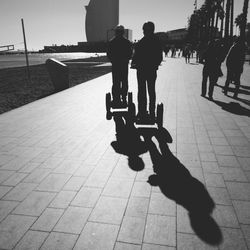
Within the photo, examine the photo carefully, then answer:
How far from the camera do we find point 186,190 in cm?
367

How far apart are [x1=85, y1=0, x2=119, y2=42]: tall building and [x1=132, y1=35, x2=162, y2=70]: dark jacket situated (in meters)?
133

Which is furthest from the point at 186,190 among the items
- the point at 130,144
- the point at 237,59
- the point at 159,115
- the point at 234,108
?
the point at 237,59

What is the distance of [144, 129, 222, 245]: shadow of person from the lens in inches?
113

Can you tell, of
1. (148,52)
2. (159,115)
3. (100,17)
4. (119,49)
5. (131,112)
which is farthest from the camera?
(100,17)

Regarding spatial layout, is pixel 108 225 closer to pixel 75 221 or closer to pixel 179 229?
pixel 75 221

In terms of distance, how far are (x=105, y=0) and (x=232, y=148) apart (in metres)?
136

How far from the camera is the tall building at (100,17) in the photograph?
424 ft

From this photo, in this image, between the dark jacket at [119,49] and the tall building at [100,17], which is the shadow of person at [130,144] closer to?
the dark jacket at [119,49]

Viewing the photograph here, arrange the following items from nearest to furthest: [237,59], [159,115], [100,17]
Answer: [159,115] → [237,59] → [100,17]

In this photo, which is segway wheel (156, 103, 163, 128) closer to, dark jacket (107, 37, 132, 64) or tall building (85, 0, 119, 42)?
dark jacket (107, 37, 132, 64)

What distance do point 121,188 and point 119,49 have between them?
3.94 metres

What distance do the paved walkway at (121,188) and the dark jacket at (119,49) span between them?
5.26ft

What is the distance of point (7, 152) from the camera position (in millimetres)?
5090

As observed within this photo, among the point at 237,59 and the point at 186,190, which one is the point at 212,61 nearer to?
the point at 237,59
